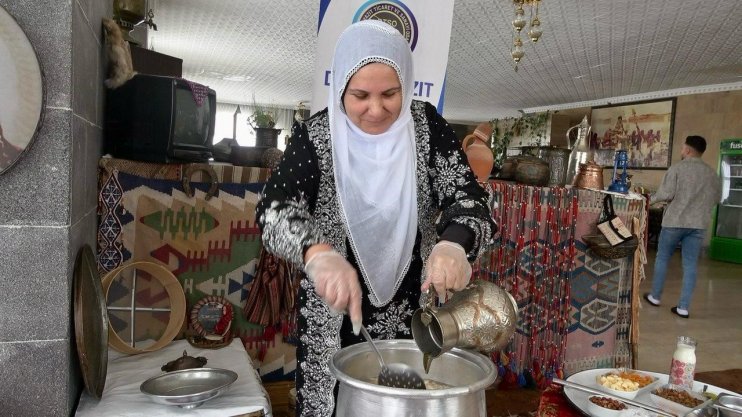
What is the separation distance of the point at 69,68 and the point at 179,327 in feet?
3.88

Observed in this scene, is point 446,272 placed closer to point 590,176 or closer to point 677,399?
point 677,399

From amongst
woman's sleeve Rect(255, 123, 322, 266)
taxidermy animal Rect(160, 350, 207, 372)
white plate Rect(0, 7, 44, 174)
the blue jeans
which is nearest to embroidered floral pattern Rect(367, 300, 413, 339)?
woman's sleeve Rect(255, 123, 322, 266)

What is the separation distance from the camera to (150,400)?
5.51ft

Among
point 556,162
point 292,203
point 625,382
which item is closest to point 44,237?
point 292,203

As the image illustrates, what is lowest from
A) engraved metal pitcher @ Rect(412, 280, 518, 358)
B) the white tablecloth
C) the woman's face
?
the white tablecloth

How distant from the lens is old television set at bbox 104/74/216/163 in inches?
84.0

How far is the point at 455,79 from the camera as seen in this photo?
10945 mm

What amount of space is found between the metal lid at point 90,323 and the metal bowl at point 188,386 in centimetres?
15

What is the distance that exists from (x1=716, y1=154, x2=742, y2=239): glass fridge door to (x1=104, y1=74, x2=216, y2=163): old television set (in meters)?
10.2

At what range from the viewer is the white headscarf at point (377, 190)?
4.22 feet

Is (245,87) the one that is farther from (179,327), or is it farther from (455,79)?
(179,327)

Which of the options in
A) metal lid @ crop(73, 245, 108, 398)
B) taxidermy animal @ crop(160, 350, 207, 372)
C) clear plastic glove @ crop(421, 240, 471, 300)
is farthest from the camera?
taxidermy animal @ crop(160, 350, 207, 372)

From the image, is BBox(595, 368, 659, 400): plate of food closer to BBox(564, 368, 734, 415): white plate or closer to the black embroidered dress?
BBox(564, 368, 734, 415): white plate

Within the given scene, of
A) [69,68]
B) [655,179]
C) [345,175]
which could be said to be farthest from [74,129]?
[655,179]
